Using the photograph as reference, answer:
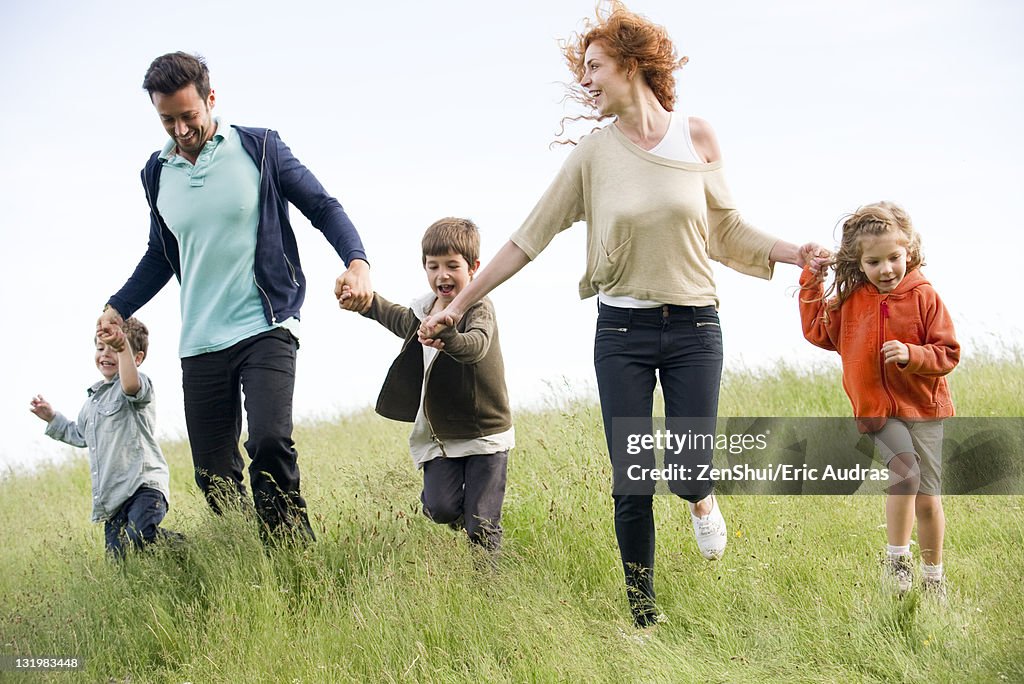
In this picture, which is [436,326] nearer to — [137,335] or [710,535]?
[710,535]

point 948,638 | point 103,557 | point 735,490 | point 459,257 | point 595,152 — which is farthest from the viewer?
point 735,490

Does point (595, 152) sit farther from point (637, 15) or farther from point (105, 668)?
point (105, 668)

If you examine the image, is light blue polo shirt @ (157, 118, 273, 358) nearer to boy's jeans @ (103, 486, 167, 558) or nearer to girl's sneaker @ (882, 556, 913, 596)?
boy's jeans @ (103, 486, 167, 558)

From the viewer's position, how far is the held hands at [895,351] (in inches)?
176

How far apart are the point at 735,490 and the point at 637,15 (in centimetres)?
369

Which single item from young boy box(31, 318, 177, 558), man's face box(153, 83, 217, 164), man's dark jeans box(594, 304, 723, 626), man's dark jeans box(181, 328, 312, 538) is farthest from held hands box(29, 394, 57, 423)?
man's dark jeans box(594, 304, 723, 626)

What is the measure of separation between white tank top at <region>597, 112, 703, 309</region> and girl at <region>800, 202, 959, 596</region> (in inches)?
32.5

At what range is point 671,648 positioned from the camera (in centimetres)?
439

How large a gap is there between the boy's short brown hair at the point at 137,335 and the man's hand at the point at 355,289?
6.66ft

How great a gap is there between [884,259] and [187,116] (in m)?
3.75

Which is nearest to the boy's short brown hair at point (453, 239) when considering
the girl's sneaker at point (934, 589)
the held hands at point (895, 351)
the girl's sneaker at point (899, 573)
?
the held hands at point (895, 351)

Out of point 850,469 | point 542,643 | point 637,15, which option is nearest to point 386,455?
point 850,469

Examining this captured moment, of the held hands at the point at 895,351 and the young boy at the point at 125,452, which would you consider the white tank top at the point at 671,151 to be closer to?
the held hands at the point at 895,351

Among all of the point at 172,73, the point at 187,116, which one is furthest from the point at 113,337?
the point at 172,73
